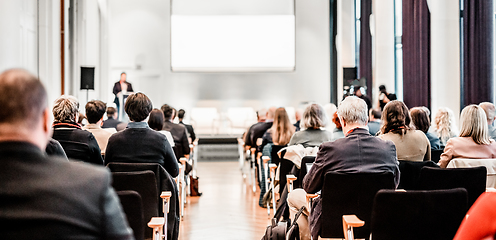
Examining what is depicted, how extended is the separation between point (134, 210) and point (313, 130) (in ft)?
9.59

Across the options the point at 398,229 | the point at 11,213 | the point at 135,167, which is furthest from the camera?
the point at 135,167

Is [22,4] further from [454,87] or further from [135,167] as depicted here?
[454,87]

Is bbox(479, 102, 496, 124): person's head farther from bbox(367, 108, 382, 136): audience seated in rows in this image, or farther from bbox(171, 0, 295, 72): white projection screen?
bbox(171, 0, 295, 72): white projection screen

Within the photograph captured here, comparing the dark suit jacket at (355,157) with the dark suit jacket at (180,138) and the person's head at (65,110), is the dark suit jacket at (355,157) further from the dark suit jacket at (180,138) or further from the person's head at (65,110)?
the dark suit jacket at (180,138)

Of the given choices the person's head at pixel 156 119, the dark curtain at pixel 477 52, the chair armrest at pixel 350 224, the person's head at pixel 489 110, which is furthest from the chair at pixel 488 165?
the dark curtain at pixel 477 52

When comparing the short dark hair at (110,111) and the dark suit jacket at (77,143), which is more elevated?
the short dark hair at (110,111)

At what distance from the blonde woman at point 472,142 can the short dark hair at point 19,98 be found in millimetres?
3144

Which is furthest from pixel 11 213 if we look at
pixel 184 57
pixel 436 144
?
pixel 184 57

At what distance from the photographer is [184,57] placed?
1366 centimetres

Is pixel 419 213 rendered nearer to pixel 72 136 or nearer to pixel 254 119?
pixel 72 136

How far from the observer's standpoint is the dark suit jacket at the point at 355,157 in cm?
274

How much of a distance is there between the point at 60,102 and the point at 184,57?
411 inches

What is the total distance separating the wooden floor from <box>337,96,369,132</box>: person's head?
2.03 m

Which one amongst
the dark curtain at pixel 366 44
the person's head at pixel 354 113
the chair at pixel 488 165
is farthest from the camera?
the dark curtain at pixel 366 44
